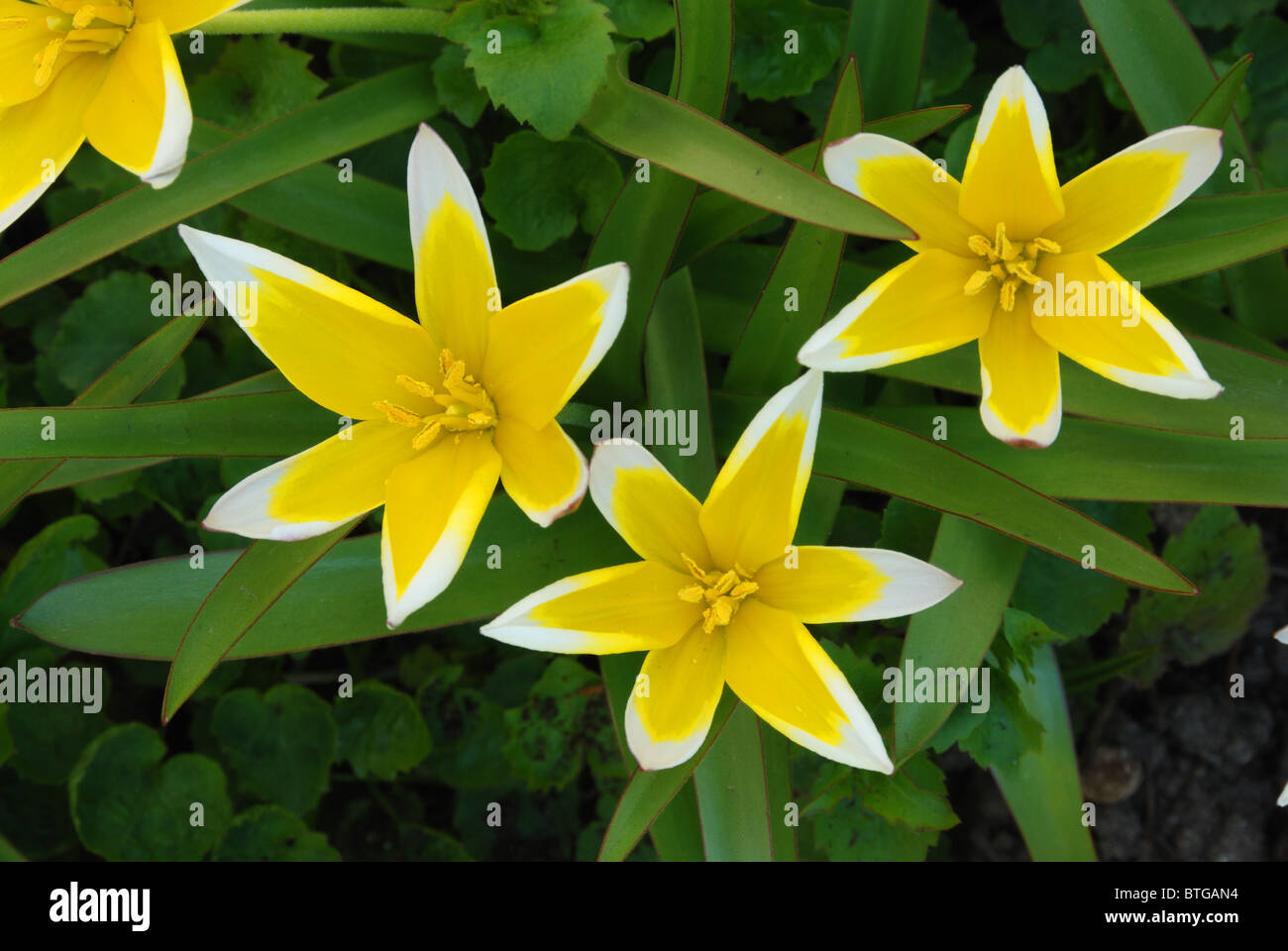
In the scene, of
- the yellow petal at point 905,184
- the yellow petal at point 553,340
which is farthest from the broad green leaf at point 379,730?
the yellow petal at point 905,184

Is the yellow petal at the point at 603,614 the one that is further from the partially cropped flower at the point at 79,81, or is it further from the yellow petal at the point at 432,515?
the partially cropped flower at the point at 79,81

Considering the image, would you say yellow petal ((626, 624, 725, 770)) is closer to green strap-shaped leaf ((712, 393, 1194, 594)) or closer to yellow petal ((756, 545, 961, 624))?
yellow petal ((756, 545, 961, 624))

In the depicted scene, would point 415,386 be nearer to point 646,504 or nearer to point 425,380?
point 425,380

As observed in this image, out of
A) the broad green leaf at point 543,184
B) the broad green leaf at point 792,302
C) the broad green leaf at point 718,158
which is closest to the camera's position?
the broad green leaf at point 718,158

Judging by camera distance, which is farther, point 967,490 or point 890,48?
point 890,48

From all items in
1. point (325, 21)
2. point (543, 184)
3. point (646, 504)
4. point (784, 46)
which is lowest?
point (646, 504)

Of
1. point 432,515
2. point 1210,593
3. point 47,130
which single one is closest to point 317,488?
point 432,515

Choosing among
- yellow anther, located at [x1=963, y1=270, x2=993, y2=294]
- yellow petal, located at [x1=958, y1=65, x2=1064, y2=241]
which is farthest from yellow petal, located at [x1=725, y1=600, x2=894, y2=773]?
yellow petal, located at [x1=958, y1=65, x2=1064, y2=241]
